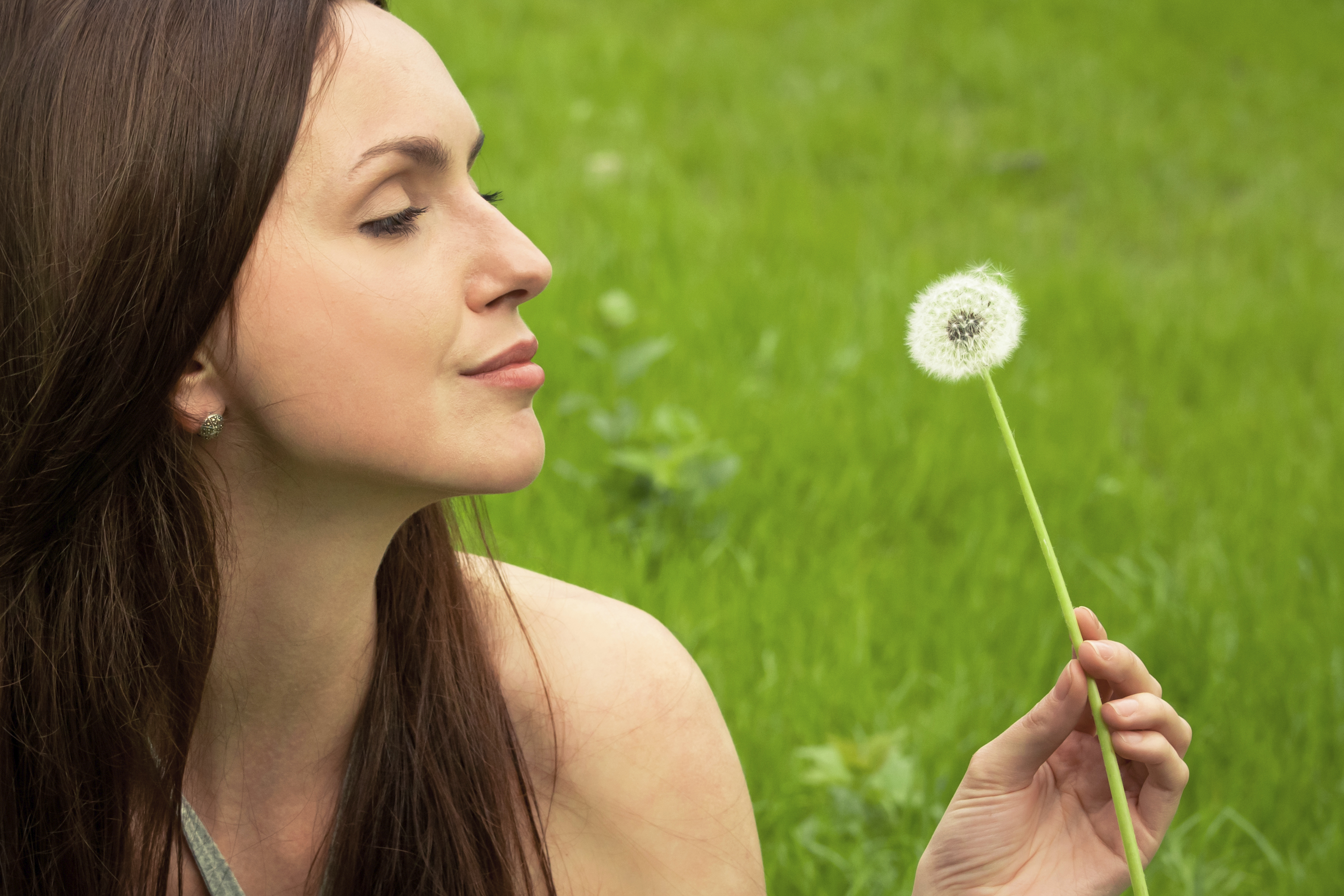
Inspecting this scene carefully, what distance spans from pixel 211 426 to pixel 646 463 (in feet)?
5.56

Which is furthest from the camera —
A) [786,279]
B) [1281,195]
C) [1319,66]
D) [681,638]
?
[1319,66]

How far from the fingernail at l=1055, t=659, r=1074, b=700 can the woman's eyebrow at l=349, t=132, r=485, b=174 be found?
95 centimetres

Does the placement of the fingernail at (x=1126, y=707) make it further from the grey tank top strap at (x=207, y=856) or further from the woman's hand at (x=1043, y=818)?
the grey tank top strap at (x=207, y=856)

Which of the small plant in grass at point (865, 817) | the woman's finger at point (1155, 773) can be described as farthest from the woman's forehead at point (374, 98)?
the small plant in grass at point (865, 817)

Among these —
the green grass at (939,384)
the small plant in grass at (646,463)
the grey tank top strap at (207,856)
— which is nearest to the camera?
the grey tank top strap at (207,856)

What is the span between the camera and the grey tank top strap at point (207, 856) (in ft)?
5.82

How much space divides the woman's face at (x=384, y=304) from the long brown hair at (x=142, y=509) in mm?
50

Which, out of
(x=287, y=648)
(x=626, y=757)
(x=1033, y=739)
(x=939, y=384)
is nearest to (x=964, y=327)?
(x=1033, y=739)

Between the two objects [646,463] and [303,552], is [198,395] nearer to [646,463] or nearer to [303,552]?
[303,552]

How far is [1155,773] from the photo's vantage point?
136cm

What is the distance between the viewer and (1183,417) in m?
3.92

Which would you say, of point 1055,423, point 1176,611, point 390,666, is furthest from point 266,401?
point 1055,423

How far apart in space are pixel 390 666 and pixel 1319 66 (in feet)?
21.8

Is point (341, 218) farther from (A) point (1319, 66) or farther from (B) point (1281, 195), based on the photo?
(A) point (1319, 66)
